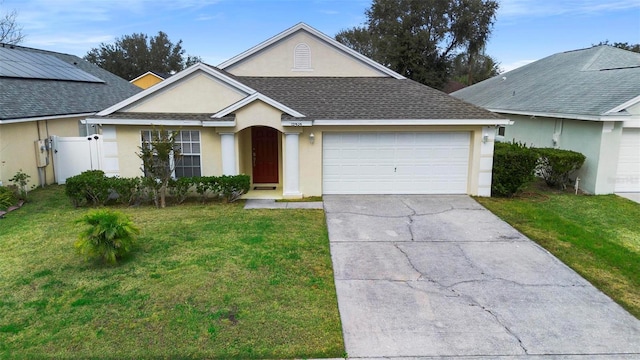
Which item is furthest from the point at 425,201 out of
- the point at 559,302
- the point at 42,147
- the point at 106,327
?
the point at 42,147

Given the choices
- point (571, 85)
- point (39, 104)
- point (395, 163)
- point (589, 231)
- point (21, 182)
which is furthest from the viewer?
point (571, 85)

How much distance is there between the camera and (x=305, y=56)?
16219 mm

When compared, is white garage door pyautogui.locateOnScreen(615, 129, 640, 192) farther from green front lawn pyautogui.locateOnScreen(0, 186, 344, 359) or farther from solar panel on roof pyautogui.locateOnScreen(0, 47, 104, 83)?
solar panel on roof pyautogui.locateOnScreen(0, 47, 104, 83)

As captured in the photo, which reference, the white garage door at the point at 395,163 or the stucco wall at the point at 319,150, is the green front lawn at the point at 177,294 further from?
the white garage door at the point at 395,163

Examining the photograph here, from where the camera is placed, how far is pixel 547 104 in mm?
16375

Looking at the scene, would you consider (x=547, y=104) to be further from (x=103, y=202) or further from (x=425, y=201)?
(x=103, y=202)

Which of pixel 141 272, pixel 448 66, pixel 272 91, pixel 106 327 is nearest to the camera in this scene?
pixel 106 327

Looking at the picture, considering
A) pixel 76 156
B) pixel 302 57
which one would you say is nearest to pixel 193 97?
pixel 302 57

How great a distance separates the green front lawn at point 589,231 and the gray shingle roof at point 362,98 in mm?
3056

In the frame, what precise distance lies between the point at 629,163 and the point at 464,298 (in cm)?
1064

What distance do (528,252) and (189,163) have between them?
9.59m

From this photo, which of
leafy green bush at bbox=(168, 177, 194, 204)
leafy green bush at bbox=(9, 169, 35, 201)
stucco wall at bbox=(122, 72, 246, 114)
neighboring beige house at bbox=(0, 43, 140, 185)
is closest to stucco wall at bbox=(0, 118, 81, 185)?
neighboring beige house at bbox=(0, 43, 140, 185)

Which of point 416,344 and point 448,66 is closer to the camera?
point 416,344

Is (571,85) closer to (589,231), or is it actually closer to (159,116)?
(589,231)
